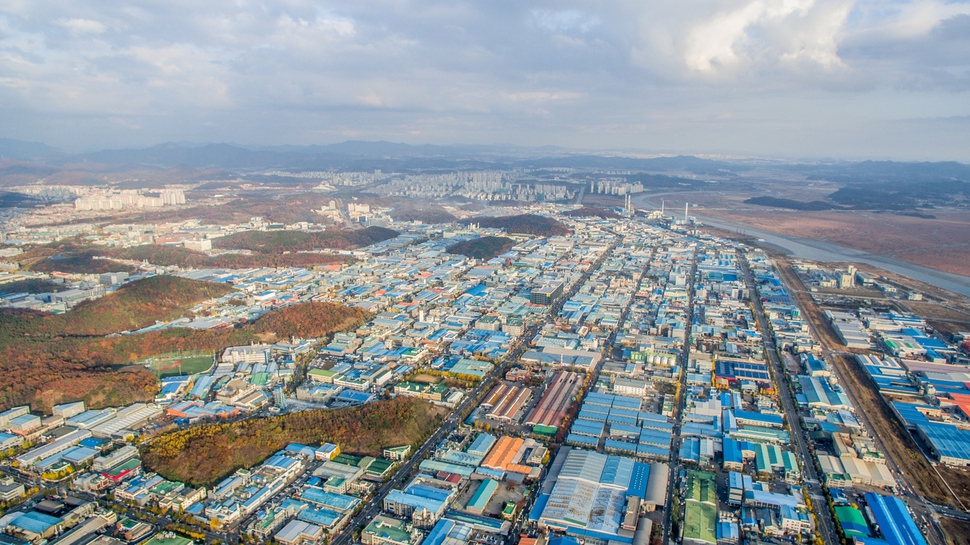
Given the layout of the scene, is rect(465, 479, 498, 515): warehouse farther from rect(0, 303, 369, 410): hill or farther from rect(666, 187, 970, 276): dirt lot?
rect(666, 187, 970, 276): dirt lot

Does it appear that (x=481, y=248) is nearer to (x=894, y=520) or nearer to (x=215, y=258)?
(x=215, y=258)

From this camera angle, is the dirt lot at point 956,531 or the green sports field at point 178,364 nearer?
the dirt lot at point 956,531

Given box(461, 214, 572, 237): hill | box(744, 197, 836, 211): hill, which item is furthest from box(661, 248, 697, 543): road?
box(744, 197, 836, 211): hill

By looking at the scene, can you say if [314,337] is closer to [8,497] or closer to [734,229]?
[8,497]

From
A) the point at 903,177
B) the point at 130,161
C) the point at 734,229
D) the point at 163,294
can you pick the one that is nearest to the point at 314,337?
the point at 163,294

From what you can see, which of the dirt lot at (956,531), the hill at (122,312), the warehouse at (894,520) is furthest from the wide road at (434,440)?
the hill at (122,312)

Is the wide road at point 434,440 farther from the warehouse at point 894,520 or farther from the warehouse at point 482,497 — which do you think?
the warehouse at point 894,520

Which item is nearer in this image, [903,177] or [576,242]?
[576,242]
